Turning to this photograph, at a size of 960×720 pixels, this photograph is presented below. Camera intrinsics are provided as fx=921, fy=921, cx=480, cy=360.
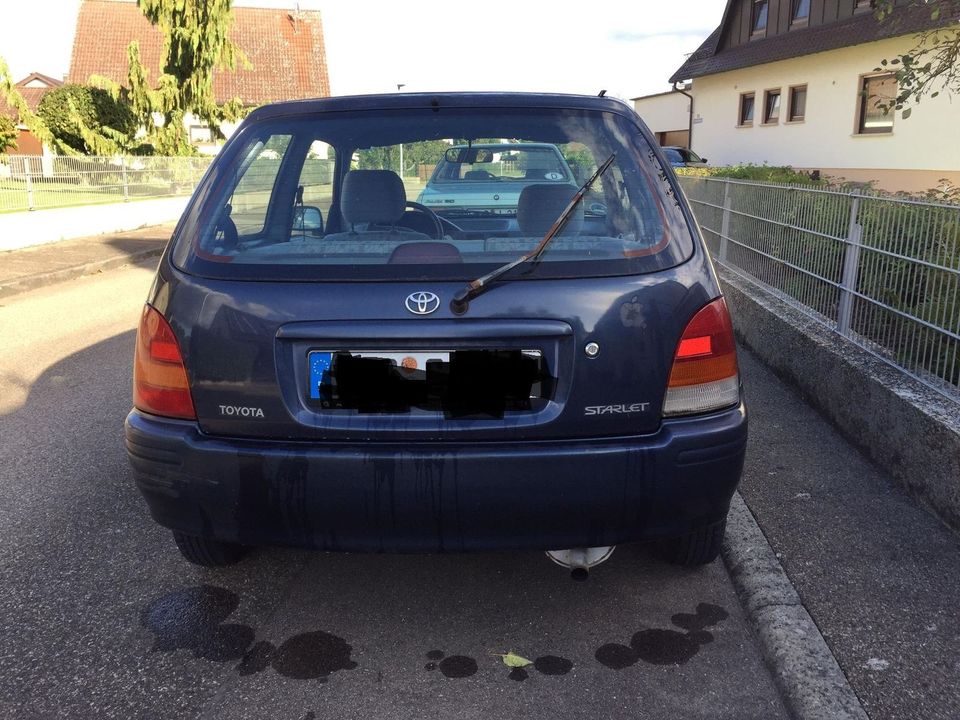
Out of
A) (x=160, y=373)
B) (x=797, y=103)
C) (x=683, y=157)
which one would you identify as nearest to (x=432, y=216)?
(x=160, y=373)

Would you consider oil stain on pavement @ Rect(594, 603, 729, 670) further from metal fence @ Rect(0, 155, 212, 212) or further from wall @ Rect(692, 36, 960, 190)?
wall @ Rect(692, 36, 960, 190)

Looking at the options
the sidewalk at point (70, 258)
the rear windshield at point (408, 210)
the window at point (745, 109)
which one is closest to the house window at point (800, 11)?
the window at point (745, 109)

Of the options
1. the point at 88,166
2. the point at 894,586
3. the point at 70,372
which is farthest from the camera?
the point at 88,166

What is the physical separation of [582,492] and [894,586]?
53.4 inches

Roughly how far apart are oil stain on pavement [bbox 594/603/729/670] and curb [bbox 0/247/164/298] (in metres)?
9.86

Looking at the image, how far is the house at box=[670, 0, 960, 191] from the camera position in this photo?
73.0ft

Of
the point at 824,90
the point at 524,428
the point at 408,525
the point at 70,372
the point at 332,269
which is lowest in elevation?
the point at 70,372

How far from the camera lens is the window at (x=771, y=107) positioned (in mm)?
30450

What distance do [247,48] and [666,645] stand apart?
49.6m

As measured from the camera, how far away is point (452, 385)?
2.68m

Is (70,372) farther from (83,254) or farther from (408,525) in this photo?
(83,254)

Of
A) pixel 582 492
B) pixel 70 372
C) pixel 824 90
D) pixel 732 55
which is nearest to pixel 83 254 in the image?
pixel 70 372

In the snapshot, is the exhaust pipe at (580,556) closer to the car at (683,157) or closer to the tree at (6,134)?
the tree at (6,134)

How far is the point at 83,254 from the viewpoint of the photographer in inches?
572
